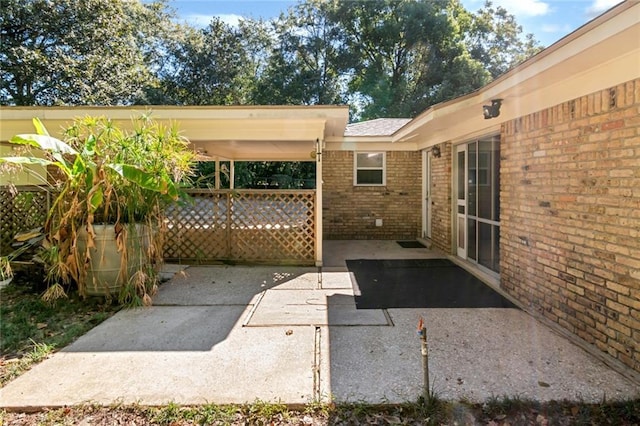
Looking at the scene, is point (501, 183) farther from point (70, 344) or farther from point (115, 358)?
point (70, 344)

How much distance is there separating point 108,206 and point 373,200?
24.4 feet

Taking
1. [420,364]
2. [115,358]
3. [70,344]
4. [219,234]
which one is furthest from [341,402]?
[219,234]

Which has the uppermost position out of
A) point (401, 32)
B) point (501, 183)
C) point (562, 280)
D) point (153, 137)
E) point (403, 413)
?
point (401, 32)

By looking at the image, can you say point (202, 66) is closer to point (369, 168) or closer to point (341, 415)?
point (369, 168)

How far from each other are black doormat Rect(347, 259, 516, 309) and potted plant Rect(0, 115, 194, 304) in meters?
3.19

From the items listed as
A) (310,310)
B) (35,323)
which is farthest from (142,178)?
(310,310)

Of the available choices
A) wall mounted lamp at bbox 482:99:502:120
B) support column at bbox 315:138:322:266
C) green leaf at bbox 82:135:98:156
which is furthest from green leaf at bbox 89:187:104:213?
wall mounted lamp at bbox 482:99:502:120

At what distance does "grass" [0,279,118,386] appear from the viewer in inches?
146

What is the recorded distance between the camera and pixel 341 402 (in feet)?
9.62

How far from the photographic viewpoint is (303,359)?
3619 millimetres

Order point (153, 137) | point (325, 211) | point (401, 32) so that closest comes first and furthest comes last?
point (153, 137) → point (325, 211) → point (401, 32)

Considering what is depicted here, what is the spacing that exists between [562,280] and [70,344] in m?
5.41

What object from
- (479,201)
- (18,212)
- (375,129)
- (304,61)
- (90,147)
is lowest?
(18,212)

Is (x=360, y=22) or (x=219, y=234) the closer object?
(x=219, y=234)
